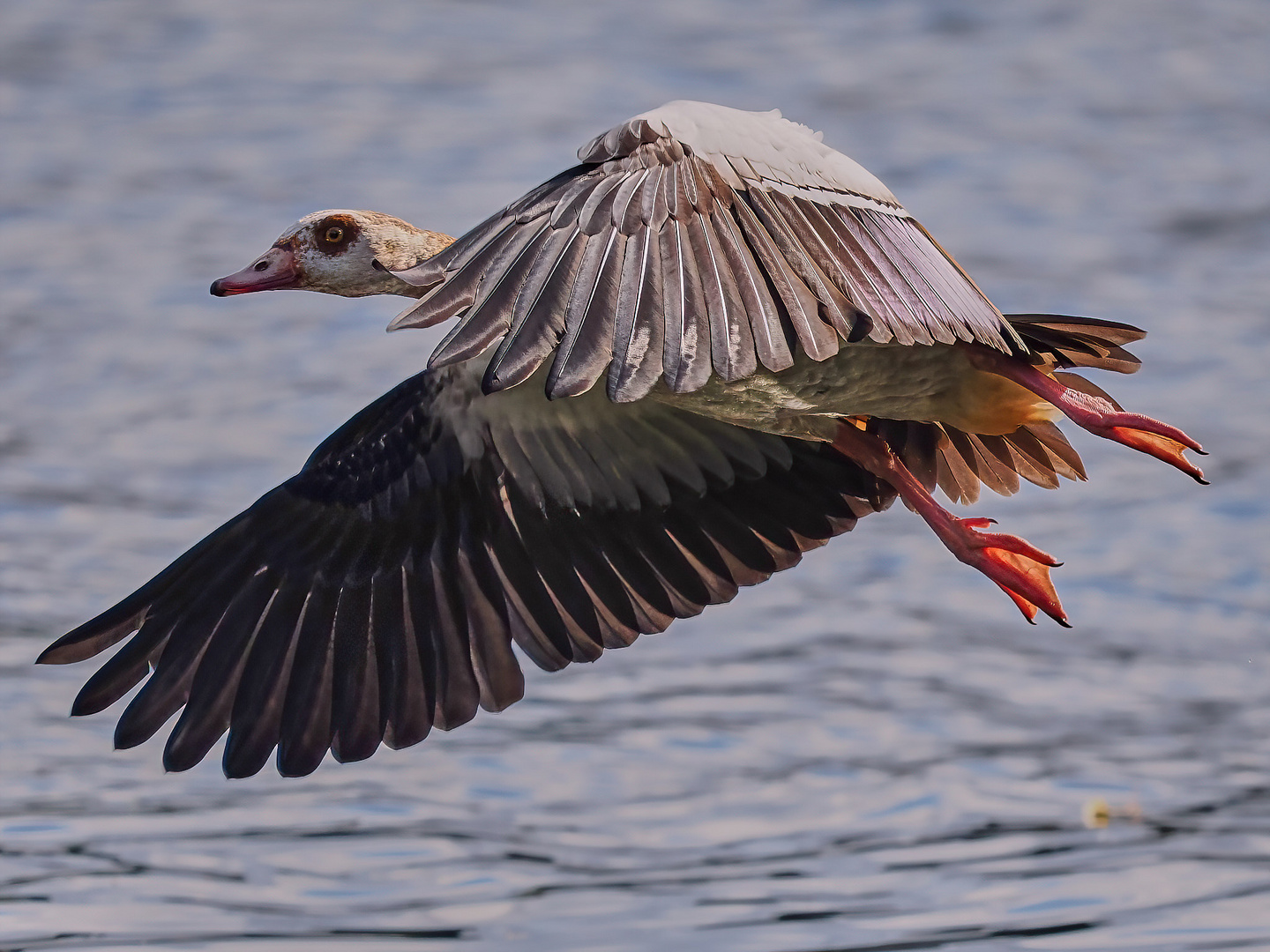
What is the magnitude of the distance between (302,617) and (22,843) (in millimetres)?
3350

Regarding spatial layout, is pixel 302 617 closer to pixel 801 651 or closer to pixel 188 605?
pixel 188 605

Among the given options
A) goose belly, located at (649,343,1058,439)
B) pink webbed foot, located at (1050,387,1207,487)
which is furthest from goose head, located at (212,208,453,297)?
pink webbed foot, located at (1050,387,1207,487)

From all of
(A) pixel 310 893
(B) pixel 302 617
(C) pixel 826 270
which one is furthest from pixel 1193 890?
Answer: (C) pixel 826 270

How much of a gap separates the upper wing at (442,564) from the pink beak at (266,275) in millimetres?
636

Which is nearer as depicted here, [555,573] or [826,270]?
[826,270]

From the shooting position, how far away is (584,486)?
587 centimetres

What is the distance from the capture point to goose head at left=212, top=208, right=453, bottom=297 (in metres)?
6.20

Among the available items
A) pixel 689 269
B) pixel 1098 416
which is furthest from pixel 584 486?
pixel 689 269

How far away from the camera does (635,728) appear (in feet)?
29.9

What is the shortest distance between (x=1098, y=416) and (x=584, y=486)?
148cm

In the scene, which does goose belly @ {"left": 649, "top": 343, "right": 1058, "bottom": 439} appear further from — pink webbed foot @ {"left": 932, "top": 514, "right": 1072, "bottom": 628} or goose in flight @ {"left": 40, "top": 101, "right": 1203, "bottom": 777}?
pink webbed foot @ {"left": 932, "top": 514, "right": 1072, "bottom": 628}

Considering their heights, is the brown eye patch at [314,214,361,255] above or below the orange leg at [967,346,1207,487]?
above

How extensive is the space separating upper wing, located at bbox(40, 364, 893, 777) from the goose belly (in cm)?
41

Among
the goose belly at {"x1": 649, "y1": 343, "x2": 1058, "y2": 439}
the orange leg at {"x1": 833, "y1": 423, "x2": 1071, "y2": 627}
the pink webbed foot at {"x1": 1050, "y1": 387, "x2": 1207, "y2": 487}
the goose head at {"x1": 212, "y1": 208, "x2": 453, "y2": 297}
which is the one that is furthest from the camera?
the goose head at {"x1": 212, "y1": 208, "x2": 453, "y2": 297}
